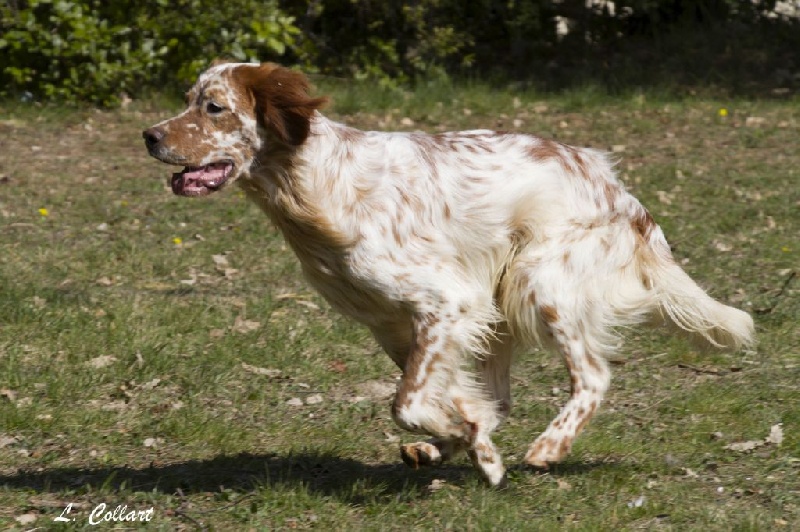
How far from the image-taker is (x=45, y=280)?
7371 millimetres

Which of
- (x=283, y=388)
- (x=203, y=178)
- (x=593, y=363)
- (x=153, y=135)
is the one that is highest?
(x=153, y=135)

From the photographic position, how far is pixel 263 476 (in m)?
4.86

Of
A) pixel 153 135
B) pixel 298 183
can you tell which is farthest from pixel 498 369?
pixel 153 135

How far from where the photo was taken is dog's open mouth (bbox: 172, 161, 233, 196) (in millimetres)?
4629

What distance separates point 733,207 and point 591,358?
439 centimetres

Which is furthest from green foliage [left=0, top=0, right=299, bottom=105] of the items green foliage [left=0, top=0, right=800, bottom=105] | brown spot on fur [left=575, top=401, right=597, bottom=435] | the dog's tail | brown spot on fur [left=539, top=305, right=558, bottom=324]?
brown spot on fur [left=575, top=401, right=597, bottom=435]

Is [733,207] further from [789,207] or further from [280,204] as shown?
[280,204]

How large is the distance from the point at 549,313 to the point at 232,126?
138cm

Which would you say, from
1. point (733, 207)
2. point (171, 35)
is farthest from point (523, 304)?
point (171, 35)

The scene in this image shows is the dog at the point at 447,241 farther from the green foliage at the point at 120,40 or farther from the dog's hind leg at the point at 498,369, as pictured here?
the green foliage at the point at 120,40

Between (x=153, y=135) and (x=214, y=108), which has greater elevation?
(x=214, y=108)

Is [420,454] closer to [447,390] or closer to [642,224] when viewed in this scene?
A: [447,390]

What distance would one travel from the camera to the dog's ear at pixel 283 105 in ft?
15.2

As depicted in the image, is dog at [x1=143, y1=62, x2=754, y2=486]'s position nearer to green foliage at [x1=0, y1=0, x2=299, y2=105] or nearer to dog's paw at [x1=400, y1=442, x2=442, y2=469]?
dog's paw at [x1=400, y1=442, x2=442, y2=469]
